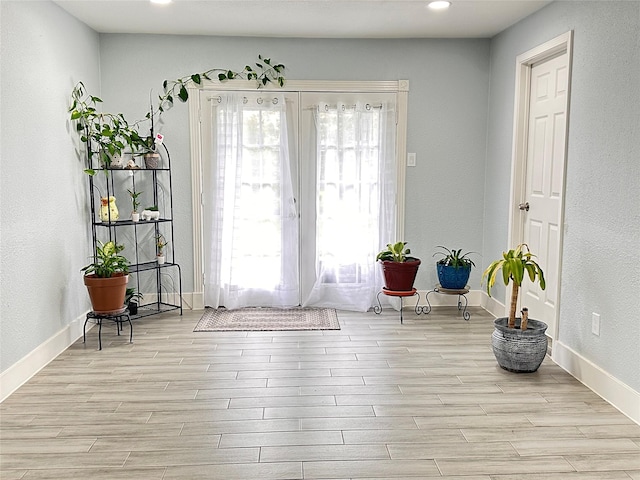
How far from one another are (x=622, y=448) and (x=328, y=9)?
3197 millimetres

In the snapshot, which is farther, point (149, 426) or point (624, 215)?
point (624, 215)

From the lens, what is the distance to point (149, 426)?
2830 mm

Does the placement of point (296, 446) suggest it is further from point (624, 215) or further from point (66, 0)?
point (66, 0)

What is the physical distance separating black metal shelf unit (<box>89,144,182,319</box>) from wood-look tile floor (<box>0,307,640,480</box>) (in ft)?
3.13

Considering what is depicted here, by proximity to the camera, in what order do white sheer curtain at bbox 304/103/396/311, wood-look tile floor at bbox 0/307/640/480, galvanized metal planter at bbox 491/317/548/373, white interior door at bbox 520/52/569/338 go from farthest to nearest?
white sheer curtain at bbox 304/103/396/311
white interior door at bbox 520/52/569/338
galvanized metal planter at bbox 491/317/548/373
wood-look tile floor at bbox 0/307/640/480

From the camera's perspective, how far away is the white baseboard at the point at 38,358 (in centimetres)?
323

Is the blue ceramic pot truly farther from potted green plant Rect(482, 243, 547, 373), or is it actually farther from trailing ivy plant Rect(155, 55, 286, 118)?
trailing ivy plant Rect(155, 55, 286, 118)

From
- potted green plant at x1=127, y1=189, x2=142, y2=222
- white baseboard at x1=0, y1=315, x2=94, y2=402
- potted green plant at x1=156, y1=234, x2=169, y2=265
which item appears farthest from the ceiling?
white baseboard at x1=0, y1=315, x2=94, y2=402

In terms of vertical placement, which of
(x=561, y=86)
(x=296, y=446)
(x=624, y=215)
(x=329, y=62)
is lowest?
(x=296, y=446)

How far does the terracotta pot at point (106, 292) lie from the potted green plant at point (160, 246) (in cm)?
79

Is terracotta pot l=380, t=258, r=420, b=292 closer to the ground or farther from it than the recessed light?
closer to the ground

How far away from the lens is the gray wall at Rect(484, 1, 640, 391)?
2.99 m

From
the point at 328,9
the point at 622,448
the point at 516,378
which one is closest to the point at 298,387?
the point at 516,378

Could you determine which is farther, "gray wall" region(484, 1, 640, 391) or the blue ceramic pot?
the blue ceramic pot
